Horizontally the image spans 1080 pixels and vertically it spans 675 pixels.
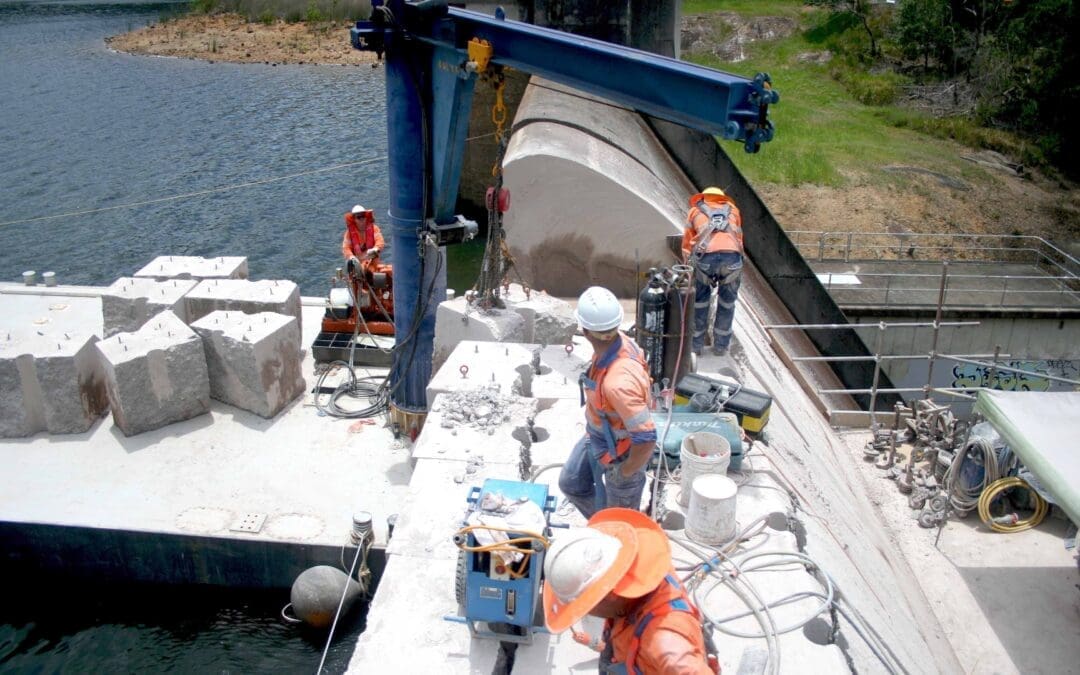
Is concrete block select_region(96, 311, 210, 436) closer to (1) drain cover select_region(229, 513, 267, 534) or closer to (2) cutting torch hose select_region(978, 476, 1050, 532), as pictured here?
(1) drain cover select_region(229, 513, 267, 534)

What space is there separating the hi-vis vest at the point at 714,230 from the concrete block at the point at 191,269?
19.2 ft

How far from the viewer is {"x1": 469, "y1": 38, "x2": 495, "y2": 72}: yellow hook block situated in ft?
22.8

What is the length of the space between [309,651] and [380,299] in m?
4.33

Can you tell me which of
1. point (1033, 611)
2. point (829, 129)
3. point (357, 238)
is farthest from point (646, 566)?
point (829, 129)

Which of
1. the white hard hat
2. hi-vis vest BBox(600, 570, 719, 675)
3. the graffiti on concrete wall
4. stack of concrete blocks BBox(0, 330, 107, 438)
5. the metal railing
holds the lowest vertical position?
the graffiti on concrete wall

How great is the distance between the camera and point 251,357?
8.67 meters

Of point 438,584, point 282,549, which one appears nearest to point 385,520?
point 282,549

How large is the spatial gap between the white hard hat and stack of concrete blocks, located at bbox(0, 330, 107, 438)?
5830 mm

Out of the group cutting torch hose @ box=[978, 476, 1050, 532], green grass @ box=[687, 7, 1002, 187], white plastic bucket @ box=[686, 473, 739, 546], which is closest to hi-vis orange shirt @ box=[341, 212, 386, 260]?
white plastic bucket @ box=[686, 473, 739, 546]

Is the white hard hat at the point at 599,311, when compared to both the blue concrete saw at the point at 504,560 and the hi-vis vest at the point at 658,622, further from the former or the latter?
the hi-vis vest at the point at 658,622

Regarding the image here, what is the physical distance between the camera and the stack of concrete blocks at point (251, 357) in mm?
8719

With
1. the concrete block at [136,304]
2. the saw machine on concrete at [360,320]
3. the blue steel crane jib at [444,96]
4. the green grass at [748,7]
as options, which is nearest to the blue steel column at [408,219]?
the blue steel crane jib at [444,96]

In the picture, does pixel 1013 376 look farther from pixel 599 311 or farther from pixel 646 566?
pixel 646 566

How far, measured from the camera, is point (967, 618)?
25.3 feet
